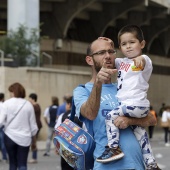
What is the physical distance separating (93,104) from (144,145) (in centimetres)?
57

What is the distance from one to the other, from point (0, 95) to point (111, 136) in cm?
1302

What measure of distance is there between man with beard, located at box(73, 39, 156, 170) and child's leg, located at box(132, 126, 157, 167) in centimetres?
5

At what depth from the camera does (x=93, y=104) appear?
4.81 meters

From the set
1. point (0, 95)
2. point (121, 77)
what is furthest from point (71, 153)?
point (0, 95)

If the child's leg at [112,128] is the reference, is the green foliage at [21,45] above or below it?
above

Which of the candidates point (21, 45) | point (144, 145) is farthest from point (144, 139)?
point (21, 45)

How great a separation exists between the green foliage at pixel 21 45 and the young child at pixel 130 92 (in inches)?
868

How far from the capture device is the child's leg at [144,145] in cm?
507

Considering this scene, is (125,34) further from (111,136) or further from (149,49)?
(149,49)

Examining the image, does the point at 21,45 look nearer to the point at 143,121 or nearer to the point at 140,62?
the point at 143,121

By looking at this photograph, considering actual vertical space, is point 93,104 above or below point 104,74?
below

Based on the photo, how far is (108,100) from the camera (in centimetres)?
510

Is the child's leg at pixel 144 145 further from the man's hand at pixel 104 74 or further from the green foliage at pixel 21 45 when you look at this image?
the green foliage at pixel 21 45

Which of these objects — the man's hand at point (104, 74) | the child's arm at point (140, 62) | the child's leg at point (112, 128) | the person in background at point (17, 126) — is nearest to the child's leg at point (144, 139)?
the child's leg at point (112, 128)
